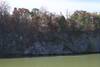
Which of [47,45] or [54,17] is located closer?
[47,45]

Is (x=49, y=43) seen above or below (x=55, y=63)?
below

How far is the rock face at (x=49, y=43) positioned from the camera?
29844 mm

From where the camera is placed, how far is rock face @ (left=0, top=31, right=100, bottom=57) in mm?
29844

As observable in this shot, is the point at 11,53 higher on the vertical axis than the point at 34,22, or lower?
lower

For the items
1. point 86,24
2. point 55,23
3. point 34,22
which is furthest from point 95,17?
point 34,22

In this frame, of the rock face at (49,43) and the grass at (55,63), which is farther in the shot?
the rock face at (49,43)

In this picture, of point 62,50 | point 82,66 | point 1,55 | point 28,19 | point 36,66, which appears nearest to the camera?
point 82,66

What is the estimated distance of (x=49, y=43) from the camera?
3142cm

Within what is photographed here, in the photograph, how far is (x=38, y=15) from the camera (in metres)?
34.4

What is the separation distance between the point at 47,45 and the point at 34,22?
11.9 ft

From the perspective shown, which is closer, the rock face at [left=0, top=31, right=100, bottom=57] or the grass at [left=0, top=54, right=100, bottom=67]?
the grass at [left=0, top=54, right=100, bottom=67]

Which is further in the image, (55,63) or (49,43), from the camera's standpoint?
(49,43)

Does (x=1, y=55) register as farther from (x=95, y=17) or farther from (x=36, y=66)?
(x=95, y=17)

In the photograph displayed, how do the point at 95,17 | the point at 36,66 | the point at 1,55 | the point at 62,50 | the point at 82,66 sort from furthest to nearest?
the point at 95,17, the point at 62,50, the point at 1,55, the point at 36,66, the point at 82,66
